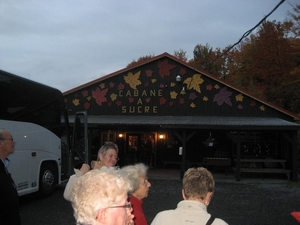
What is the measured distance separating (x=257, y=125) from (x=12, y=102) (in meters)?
9.73

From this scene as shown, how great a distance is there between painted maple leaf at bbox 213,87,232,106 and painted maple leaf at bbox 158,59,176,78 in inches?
109

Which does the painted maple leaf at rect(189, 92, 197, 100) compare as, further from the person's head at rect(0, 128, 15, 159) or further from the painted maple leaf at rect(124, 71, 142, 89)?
the person's head at rect(0, 128, 15, 159)

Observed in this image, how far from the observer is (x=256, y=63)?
113ft

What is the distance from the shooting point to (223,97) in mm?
19094

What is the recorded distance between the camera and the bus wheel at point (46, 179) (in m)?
10.1

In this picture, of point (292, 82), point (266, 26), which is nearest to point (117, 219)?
point (292, 82)

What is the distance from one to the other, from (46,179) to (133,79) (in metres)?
10.6

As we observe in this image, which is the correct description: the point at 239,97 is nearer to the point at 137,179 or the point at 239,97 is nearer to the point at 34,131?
the point at 34,131

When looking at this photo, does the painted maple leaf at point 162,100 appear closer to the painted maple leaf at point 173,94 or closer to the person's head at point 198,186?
the painted maple leaf at point 173,94

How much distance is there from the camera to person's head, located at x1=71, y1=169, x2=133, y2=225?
1.90 m

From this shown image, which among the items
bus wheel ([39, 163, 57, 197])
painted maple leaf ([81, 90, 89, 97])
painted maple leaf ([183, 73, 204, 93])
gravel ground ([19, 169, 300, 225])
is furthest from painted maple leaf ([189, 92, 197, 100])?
bus wheel ([39, 163, 57, 197])

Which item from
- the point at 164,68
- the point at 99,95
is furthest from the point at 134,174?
the point at 99,95

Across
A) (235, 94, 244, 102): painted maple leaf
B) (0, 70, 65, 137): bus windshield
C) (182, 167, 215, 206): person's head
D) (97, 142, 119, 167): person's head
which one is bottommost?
(182, 167, 215, 206): person's head

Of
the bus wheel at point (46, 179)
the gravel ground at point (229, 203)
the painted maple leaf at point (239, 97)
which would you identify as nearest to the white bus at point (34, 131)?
the bus wheel at point (46, 179)
